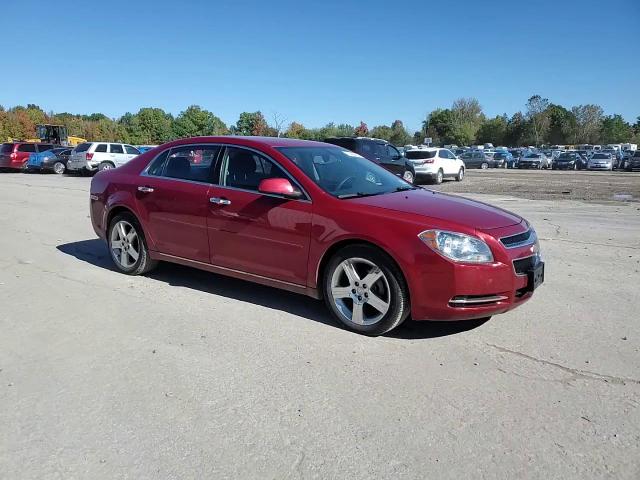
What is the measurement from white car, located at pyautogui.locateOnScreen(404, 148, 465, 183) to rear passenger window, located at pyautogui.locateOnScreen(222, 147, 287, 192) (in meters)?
18.9

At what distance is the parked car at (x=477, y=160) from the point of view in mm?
47219

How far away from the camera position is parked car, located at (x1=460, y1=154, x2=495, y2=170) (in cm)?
4722

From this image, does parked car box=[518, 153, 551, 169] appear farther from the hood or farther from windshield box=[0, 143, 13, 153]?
the hood

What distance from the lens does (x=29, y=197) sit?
14664 millimetres

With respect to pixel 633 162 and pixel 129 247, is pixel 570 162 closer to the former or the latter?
pixel 633 162

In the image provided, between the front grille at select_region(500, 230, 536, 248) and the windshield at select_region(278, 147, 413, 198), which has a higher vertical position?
the windshield at select_region(278, 147, 413, 198)

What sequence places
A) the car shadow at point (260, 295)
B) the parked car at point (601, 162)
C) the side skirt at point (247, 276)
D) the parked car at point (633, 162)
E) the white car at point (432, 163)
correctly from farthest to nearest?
the parked car at point (601, 162), the parked car at point (633, 162), the white car at point (432, 163), the side skirt at point (247, 276), the car shadow at point (260, 295)

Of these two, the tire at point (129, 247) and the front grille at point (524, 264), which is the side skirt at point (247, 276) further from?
the front grille at point (524, 264)

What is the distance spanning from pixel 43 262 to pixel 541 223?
8.73 m

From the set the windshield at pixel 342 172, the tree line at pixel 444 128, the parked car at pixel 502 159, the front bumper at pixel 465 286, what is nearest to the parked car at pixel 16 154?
the windshield at pixel 342 172

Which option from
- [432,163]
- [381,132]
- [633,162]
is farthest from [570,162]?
[381,132]

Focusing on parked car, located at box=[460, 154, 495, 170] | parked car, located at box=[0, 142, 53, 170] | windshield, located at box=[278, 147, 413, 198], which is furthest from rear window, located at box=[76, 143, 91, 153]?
parked car, located at box=[460, 154, 495, 170]

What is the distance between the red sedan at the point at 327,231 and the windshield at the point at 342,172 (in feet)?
0.05

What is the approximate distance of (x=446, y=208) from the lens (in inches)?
169
